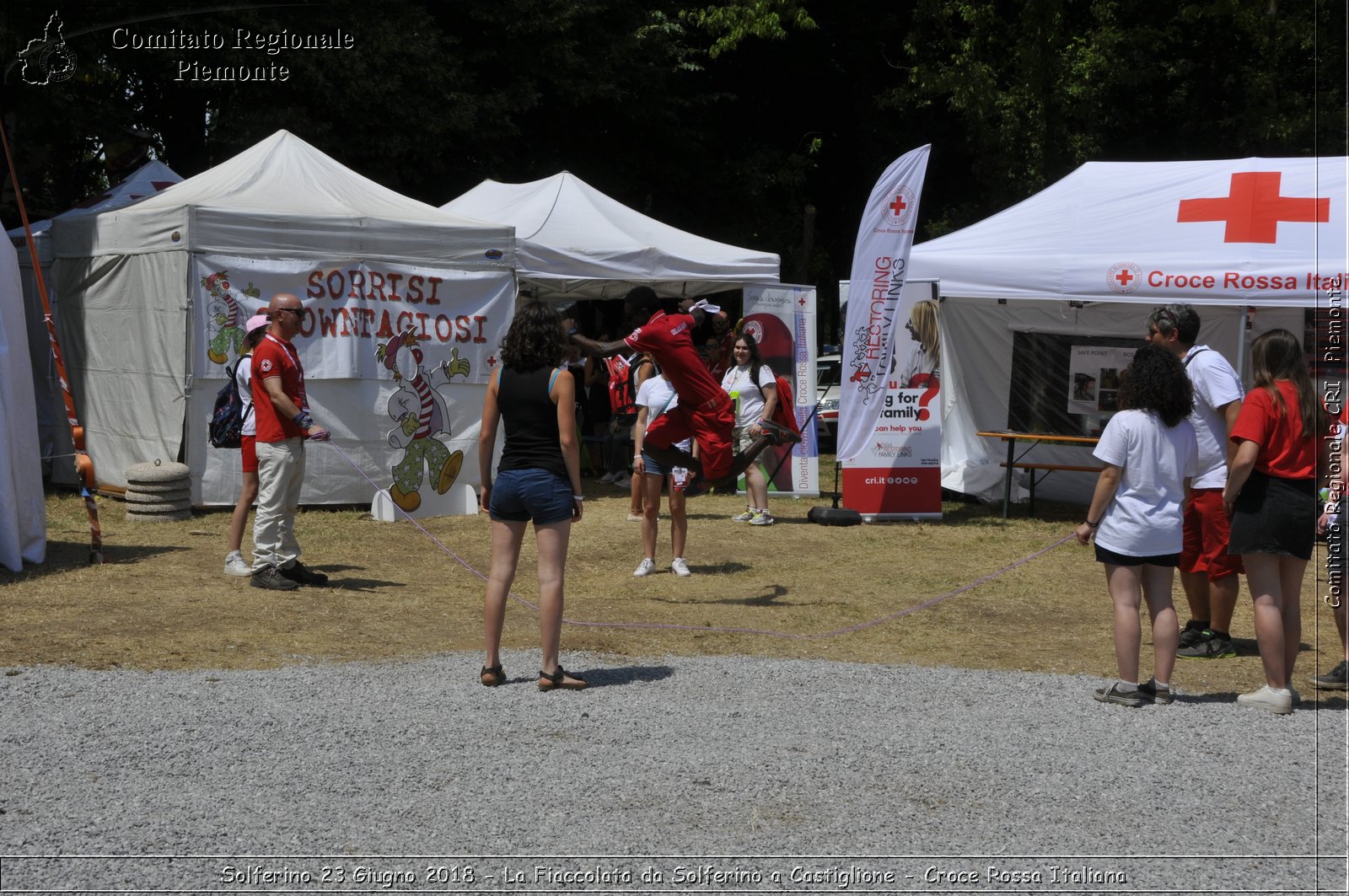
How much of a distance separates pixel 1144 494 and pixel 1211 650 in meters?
1.82

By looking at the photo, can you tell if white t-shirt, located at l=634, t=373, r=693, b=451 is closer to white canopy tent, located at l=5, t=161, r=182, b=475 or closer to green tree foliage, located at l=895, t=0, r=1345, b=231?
white canopy tent, located at l=5, t=161, r=182, b=475

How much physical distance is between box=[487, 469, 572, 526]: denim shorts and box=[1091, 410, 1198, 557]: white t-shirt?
235 cm

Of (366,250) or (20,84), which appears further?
(20,84)

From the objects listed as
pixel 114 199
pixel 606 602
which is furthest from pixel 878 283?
pixel 114 199

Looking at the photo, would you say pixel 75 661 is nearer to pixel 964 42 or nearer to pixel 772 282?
pixel 772 282

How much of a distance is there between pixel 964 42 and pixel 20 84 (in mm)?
15288

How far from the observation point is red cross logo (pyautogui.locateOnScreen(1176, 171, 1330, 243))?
10.8m

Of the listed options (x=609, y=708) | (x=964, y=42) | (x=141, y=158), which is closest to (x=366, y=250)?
(x=609, y=708)

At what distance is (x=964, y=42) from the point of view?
22766 mm

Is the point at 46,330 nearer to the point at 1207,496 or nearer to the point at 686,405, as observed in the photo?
the point at 686,405

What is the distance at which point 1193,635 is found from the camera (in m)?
6.94

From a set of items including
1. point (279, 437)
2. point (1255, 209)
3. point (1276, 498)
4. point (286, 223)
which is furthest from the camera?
point (286, 223)

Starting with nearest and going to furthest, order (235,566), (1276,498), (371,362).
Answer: (1276,498) < (235,566) < (371,362)

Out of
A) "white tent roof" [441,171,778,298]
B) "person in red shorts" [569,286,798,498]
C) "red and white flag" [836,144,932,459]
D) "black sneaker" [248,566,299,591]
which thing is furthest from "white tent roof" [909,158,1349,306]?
"black sneaker" [248,566,299,591]
